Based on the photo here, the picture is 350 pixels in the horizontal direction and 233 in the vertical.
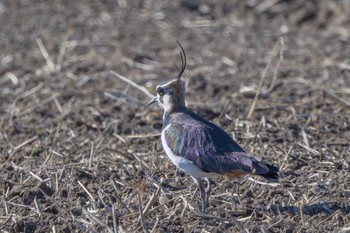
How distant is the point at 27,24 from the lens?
14.3 m

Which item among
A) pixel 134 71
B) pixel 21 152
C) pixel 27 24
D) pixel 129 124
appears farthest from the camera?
pixel 27 24

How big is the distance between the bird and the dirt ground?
259 mm

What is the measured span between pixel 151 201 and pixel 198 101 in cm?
393

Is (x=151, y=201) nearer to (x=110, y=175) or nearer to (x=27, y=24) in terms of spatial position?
(x=110, y=175)

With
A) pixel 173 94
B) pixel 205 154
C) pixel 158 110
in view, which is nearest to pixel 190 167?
pixel 205 154

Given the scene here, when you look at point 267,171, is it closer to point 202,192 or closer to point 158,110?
point 202,192

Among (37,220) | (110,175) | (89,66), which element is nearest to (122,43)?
(89,66)

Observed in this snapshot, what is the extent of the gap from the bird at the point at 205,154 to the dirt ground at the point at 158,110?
0.85 feet

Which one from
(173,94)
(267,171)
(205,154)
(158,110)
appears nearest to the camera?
(267,171)

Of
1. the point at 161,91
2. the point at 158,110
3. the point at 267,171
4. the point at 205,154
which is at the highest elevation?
the point at 267,171

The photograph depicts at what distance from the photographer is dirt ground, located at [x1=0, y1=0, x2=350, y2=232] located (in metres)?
7.23

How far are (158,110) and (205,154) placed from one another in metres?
3.34

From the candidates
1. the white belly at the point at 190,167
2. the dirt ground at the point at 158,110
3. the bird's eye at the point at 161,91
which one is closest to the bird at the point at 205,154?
the white belly at the point at 190,167

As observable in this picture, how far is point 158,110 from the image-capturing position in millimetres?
10469
